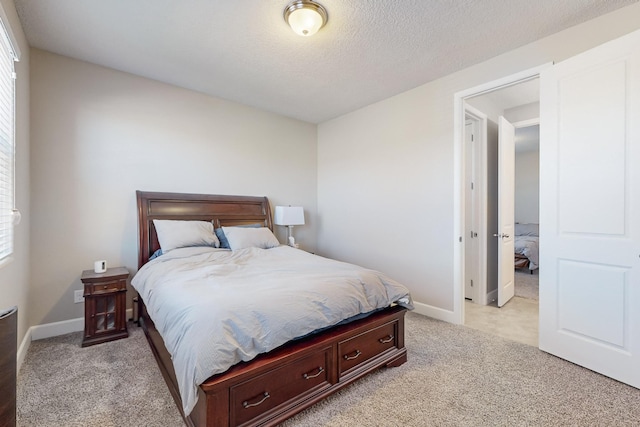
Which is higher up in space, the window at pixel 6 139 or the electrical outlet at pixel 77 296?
the window at pixel 6 139

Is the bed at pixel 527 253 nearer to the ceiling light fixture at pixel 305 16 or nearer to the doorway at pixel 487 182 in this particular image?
the doorway at pixel 487 182

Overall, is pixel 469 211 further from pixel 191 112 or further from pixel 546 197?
pixel 191 112

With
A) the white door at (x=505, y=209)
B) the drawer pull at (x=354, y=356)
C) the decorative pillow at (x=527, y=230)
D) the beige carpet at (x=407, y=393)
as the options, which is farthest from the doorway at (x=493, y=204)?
the decorative pillow at (x=527, y=230)

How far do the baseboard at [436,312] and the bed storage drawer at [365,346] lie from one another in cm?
117

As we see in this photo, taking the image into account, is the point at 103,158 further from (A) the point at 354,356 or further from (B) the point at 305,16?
(A) the point at 354,356

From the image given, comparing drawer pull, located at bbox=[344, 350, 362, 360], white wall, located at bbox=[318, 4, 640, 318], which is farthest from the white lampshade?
drawer pull, located at bbox=[344, 350, 362, 360]

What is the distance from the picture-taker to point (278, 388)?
60.6 inches

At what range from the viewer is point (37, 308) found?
8.45 ft

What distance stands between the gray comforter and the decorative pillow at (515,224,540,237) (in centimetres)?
556

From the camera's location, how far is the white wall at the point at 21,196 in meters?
1.98

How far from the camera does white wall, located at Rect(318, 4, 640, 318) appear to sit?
259 cm

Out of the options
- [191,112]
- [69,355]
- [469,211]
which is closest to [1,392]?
[69,355]

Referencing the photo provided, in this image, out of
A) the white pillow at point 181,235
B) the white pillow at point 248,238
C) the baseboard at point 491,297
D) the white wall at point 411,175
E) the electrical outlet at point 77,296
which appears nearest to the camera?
the white wall at point 411,175

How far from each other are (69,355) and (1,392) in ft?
6.16
